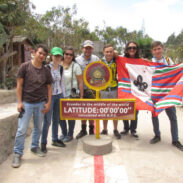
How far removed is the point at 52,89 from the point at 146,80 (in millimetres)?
1849

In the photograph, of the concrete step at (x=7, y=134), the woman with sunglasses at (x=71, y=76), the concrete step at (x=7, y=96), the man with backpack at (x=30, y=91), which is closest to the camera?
the man with backpack at (x=30, y=91)

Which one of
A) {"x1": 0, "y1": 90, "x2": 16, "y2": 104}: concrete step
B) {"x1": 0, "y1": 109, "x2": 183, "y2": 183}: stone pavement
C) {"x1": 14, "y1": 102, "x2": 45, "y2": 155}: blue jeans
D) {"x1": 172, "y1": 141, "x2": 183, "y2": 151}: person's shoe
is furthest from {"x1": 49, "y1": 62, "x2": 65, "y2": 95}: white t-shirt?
{"x1": 0, "y1": 90, "x2": 16, "y2": 104}: concrete step

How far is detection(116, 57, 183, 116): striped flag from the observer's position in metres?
3.69

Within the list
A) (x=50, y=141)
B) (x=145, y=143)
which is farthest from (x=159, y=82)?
(x=50, y=141)

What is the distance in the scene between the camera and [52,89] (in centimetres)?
334

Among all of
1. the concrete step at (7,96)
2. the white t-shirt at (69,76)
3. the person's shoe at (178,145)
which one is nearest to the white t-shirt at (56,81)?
the white t-shirt at (69,76)

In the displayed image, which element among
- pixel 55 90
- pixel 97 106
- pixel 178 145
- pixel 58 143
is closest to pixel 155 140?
→ pixel 178 145

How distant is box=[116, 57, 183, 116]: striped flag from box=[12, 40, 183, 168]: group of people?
14 centimetres

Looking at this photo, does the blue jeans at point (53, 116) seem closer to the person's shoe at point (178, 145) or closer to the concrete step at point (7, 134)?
the concrete step at point (7, 134)

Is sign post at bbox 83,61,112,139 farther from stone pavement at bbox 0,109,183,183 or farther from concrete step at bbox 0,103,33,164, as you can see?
concrete step at bbox 0,103,33,164

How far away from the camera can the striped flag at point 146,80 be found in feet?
12.1

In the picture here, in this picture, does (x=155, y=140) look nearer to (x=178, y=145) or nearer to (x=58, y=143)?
(x=178, y=145)

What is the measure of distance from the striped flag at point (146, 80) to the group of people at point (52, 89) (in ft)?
0.45

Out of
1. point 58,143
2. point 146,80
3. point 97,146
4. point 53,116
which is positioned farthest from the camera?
point 146,80
